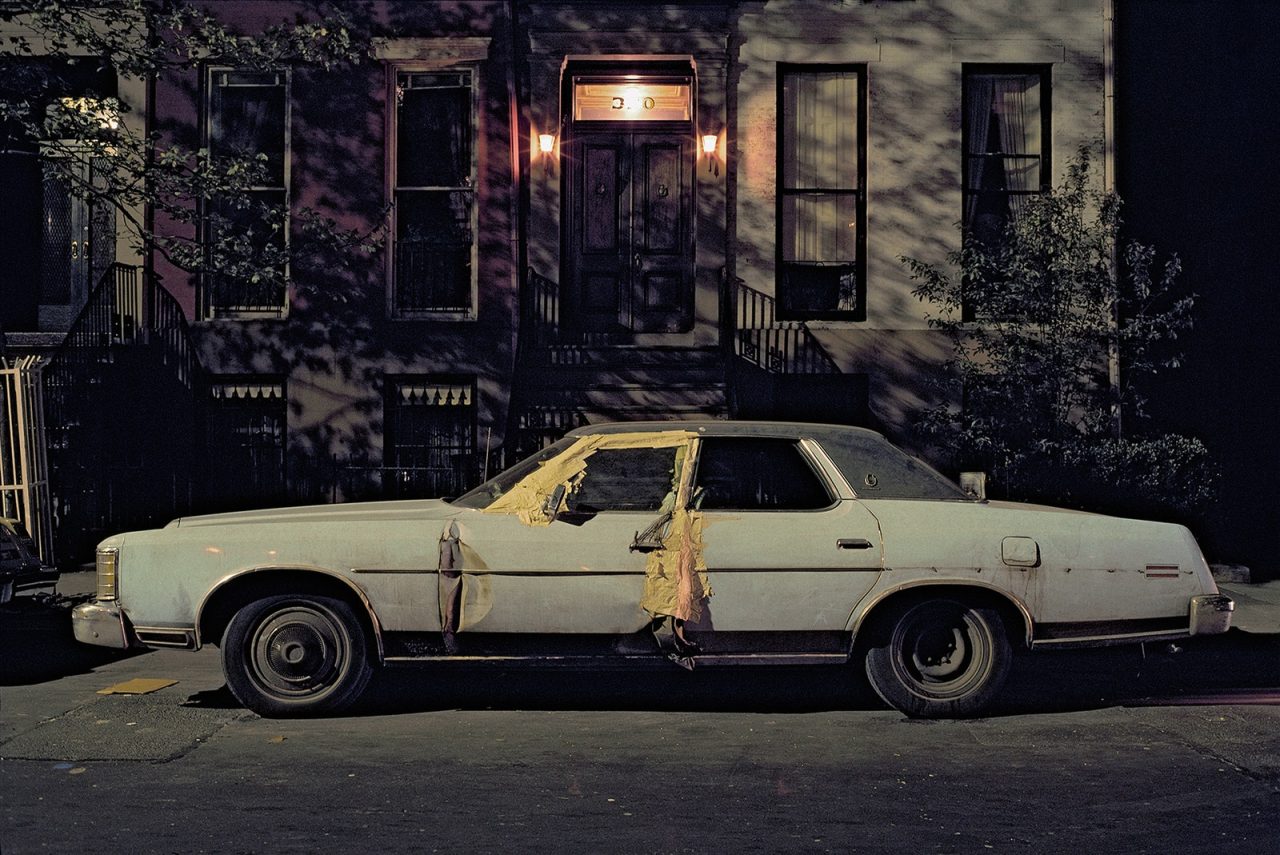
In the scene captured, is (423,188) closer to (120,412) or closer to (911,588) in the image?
(120,412)

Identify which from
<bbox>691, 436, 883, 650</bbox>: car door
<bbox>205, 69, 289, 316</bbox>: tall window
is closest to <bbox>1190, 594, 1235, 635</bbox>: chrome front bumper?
<bbox>691, 436, 883, 650</bbox>: car door

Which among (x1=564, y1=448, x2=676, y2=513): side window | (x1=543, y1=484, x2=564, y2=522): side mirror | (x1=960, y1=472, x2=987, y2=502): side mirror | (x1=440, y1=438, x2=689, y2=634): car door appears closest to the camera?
(x1=440, y1=438, x2=689, y2=634): car door

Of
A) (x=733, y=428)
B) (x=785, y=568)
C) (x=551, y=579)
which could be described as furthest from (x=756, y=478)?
(x=551, y=579)

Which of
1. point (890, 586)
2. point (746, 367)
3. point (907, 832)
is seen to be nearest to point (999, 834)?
point (907, 832)

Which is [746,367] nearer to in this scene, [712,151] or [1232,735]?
[712,151]

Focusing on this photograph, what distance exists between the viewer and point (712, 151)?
17.0 metres

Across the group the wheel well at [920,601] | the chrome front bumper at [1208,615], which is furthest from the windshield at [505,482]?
the chrome front bumper at [1208,615]

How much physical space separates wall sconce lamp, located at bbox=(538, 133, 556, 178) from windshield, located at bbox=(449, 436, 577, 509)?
9.16 meters

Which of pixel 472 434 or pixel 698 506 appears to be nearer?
pixel 698 506

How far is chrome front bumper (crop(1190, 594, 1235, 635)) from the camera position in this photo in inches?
316

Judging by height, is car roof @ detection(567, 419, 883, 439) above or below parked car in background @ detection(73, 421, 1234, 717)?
above

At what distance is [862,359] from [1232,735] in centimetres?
969

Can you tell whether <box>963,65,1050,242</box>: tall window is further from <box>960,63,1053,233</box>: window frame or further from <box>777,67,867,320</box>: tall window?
<box>777,67,867,320</box>: tall window

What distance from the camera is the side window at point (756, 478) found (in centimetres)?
805
